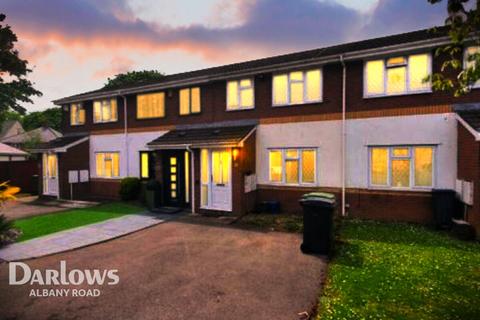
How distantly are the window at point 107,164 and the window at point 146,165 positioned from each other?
1.94 meters

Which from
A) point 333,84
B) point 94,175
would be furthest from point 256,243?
point 94,175

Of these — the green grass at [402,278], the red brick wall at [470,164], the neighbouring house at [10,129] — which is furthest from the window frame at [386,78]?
the neighbouring house at [10,129]

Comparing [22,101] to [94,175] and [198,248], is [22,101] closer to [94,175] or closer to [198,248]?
[94,175]

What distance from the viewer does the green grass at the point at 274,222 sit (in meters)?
9.44

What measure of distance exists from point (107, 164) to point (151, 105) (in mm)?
4738

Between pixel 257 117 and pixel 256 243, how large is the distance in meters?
6.17

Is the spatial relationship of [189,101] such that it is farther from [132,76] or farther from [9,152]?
[132,76]

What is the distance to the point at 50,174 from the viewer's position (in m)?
16.6

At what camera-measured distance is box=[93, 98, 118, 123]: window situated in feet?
54.5

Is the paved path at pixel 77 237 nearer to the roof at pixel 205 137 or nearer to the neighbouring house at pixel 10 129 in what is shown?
the roof at pixel 205 137

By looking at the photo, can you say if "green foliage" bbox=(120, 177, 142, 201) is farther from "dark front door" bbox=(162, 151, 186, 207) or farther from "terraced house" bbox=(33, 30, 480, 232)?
"dark front door" bbox=(162, 151, 186, 207)

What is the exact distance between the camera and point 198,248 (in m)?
7.60

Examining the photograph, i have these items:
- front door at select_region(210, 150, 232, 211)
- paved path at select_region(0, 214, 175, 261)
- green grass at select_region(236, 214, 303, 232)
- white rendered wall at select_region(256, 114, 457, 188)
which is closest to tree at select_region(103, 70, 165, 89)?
front door at select_region(210, 150, 232, 211)

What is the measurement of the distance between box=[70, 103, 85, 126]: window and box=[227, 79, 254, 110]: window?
1075cm
